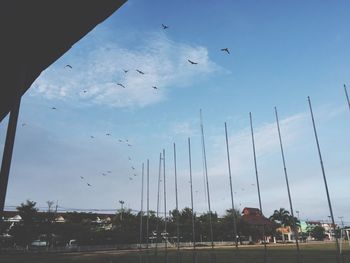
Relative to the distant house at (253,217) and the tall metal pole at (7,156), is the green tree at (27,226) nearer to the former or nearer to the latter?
the distant house at (253,217)

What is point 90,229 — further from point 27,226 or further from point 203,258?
point 203,258

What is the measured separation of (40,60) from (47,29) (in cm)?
62

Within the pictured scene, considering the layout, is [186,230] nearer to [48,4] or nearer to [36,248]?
[36,248]

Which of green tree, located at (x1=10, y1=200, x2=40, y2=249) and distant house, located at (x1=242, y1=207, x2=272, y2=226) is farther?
distant house, located at (x1=242, y1=207, x2=272, y2=226)

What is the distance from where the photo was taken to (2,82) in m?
5.30

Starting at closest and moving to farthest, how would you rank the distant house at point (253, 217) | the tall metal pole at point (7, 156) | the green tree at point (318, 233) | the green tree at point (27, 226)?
the tall metal pole at point (7, 156) < the green tree at point (27, 226) < the distant house at point (253, 217) < the green tree at point (318, 233)

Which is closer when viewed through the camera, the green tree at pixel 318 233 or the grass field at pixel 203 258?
the grass field at pixel 203 258

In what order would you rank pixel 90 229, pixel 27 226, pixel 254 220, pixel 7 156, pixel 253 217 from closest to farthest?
pixel 7 156
pixel 27 226
pixel 90 229
pixel 254 220
pixel 253 217

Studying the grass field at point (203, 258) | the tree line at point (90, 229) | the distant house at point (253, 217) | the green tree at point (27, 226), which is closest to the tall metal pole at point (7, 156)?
the grass field at point (203, 258)

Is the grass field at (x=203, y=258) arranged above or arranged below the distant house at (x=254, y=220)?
below

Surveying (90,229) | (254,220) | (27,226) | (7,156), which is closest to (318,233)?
(254,220)

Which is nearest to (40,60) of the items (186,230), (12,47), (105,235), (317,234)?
(12,47)

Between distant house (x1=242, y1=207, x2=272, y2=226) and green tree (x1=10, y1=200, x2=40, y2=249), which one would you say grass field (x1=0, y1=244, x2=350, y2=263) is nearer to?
green tree (x1=10, y1=200, x2=40, y2=249)

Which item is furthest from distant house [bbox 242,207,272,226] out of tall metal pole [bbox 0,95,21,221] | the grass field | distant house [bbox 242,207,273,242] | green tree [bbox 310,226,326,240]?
tall metal pole [bbox 0,95,21,221]
